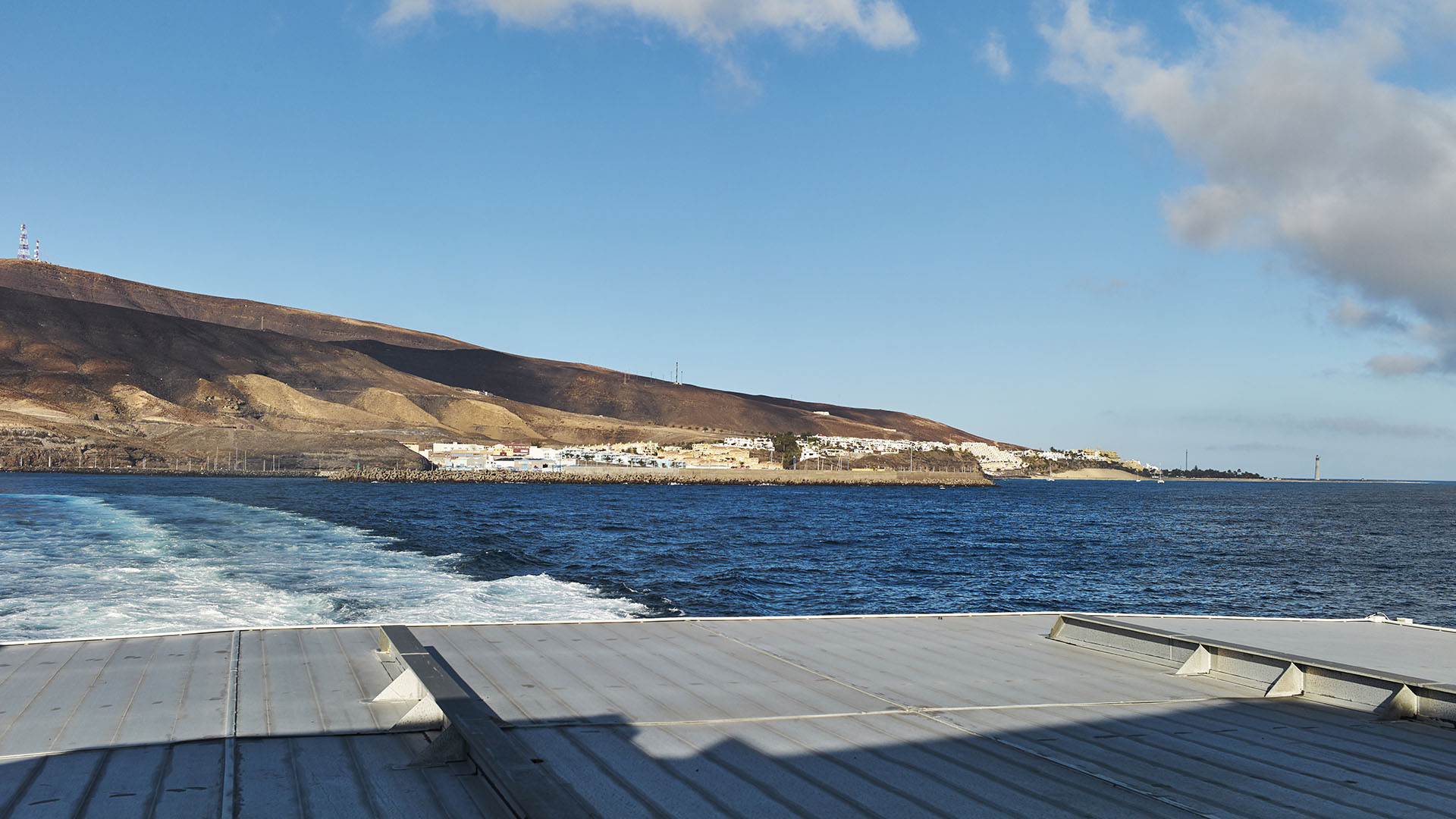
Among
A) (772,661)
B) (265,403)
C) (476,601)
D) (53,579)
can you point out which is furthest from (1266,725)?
(265,403)

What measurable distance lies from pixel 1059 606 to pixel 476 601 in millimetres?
14393

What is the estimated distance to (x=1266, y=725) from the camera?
243 inches

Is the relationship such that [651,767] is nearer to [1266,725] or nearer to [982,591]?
[1266,725]

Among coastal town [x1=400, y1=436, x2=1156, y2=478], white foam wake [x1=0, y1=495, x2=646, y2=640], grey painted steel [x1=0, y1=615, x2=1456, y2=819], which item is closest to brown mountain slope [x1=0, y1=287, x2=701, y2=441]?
coastal town [x1=400, y1=436, x2=1156, y2=478]

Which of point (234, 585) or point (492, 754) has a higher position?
point (492, 754)

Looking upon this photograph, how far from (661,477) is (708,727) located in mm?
125733

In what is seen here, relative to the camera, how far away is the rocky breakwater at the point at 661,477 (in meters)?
119

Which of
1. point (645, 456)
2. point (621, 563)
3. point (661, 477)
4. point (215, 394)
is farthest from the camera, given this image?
point (645, 456)

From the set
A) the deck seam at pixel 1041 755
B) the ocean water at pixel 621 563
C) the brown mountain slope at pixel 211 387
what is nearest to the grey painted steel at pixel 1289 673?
the deck seam at pixel 1041 755

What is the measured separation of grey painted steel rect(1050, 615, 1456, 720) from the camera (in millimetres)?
6309

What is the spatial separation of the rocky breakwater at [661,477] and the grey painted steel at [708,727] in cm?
11215

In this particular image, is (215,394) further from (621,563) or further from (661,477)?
(621,563)

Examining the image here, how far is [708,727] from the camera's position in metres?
5.68

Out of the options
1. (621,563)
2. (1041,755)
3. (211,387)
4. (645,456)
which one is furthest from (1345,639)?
(211,387)
